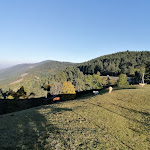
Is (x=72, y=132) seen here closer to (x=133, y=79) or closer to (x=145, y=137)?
(x=145, y=137)

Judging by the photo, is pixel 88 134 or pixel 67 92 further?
pixel 67 92

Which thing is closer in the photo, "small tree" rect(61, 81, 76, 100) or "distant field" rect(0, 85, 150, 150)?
"distant field" rect(0, 85, 150, 150)

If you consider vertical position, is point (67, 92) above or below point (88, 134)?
below

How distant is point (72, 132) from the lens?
11359 mm

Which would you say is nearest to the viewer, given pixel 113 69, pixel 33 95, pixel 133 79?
pixel 33 95

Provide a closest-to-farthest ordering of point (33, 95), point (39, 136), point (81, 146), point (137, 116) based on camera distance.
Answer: point (81, 146), point (39, 136), point (137, 116), point (33, 95)

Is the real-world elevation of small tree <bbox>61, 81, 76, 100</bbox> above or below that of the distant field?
below

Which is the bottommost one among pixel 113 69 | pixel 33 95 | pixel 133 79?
pixel 33 95

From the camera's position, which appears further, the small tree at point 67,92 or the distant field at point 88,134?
the small tree at point 67,92

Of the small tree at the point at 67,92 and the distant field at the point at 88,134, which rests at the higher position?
the distant field at the point at 88,134

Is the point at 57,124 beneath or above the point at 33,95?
above

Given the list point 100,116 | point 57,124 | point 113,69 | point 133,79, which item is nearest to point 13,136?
point 57,124

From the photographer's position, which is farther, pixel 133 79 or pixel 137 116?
pixel 133 79

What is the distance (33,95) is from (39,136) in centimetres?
6365
